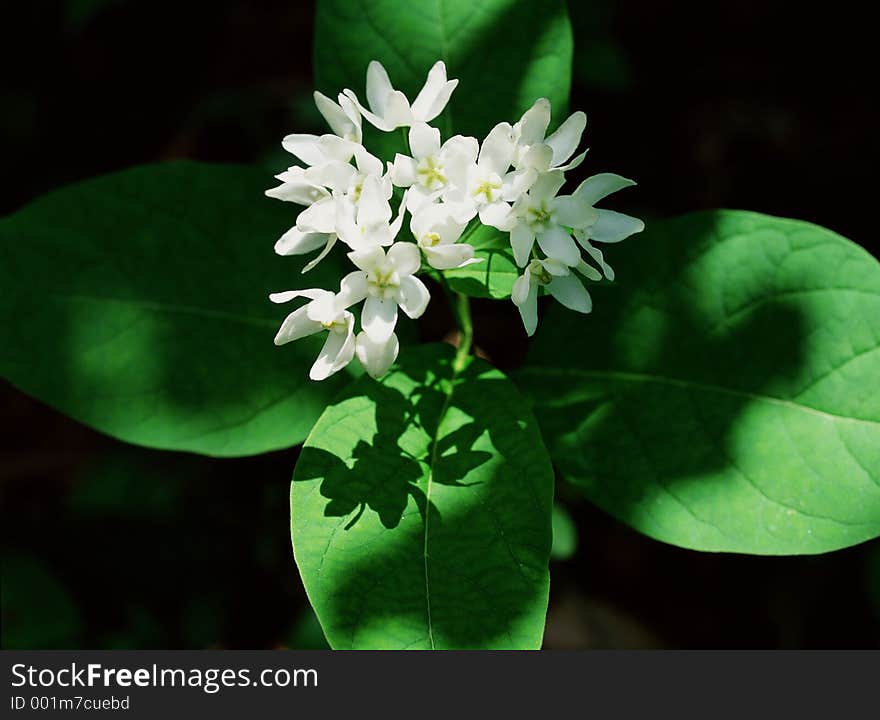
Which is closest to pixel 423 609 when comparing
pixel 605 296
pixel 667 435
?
pixel 667 435

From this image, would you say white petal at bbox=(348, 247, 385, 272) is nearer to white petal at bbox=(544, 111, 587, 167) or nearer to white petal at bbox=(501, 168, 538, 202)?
white petal at bbox=(501, 168, 538, 202)

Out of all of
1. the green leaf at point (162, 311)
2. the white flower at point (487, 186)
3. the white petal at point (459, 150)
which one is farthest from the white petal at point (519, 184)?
the green leaf at point (162, 311)

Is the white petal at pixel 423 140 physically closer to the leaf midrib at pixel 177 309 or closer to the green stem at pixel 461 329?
the green stem at pixel 461 329

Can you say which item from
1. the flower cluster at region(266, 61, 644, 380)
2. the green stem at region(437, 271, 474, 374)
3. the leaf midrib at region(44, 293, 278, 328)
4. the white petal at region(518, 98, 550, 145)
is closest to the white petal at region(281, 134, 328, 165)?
the flower cluster at region(266, 61, 644, 380)

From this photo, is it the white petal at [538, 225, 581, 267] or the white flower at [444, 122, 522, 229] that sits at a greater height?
the white flower at [444, 122, 522, 229]

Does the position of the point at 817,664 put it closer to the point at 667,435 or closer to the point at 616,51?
the point at 667,435

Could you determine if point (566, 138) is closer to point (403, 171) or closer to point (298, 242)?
point (403, 171)
